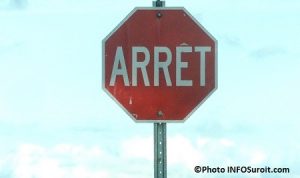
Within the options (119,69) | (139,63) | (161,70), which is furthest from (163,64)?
(119,69)

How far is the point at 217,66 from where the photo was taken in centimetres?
571

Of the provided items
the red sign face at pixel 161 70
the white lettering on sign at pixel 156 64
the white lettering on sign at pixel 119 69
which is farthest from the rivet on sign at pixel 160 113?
the white lettering on sign at pixel 119 69

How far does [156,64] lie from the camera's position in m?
5.70

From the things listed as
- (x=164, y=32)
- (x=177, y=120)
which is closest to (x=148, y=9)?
(x=164, y=32)

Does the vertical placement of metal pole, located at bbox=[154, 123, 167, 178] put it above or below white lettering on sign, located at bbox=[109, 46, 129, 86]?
below

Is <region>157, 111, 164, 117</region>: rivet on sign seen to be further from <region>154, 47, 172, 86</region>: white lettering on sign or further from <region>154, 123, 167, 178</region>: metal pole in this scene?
<region>154, 47, 172, 86</region>: white lettering on sign

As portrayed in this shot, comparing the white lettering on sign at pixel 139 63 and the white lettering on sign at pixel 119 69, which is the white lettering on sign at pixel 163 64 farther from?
the white lettering on sign at pixel 119 69

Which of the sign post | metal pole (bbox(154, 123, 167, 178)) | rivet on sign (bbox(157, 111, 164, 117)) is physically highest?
the sign post

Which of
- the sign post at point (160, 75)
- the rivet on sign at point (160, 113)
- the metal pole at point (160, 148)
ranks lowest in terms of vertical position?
the metal pole at point (160, 148)

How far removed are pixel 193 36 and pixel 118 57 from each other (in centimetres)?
69

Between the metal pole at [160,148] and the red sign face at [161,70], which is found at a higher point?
the red sign face at [161,70]

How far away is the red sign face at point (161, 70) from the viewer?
570 centimetres

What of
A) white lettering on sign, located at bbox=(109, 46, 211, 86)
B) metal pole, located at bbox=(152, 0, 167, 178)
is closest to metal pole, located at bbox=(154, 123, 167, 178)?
metal pole, located at bbox=(152, 0, 167, 178)

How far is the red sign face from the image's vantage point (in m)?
→ 5.70
